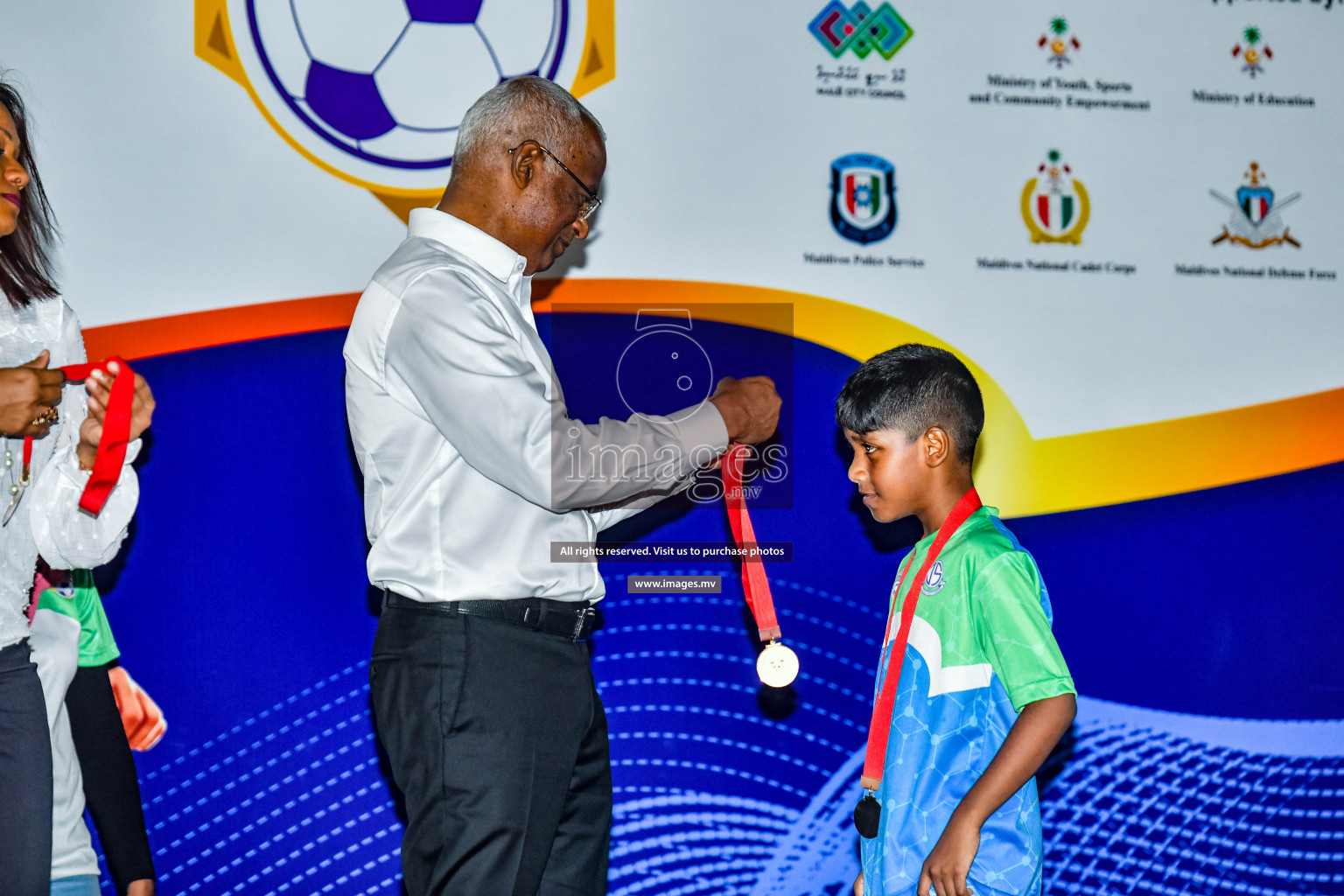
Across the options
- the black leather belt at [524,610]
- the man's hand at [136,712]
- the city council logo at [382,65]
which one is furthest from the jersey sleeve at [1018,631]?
the man's hand at [136,712]

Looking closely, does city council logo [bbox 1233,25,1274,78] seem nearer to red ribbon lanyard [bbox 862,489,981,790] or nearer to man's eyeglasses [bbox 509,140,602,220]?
red ribbon lanyard [bbox 862,489,981,790]

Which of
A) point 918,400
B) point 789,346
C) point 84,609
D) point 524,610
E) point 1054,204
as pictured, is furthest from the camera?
point 1054,204

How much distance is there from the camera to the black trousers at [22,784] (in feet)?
5.79

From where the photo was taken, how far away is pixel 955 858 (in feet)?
5.53

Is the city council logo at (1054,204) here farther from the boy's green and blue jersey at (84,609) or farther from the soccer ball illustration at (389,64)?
the boy's green and blue jersey at (84,609)

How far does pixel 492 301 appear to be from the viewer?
1888 mm

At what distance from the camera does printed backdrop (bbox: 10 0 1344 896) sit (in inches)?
115

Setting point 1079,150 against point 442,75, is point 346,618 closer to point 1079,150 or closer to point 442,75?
point 442,75

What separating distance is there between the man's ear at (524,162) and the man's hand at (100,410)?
0.77m

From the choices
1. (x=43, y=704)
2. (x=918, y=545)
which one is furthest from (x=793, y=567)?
(x=43, y=704)

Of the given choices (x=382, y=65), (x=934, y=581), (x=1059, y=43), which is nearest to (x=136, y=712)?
(x=382, y=65)

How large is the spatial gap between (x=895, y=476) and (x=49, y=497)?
1561 mm

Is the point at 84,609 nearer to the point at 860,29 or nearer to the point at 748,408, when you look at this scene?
the point at 748,408

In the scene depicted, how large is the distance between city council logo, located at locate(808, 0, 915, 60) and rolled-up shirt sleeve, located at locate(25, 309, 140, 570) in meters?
2.22
